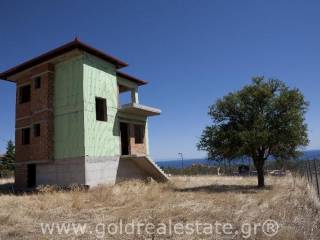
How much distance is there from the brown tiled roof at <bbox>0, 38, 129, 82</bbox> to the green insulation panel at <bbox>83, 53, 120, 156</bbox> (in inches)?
16.3

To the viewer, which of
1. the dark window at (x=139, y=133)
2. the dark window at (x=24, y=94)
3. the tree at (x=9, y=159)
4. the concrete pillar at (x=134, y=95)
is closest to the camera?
the dark window at (x=24, y=94)

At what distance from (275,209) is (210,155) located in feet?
36.3

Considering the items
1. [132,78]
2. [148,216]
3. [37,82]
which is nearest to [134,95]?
[132,78]

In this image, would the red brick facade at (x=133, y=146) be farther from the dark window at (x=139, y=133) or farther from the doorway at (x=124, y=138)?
the dark window at (x=139, y=133)

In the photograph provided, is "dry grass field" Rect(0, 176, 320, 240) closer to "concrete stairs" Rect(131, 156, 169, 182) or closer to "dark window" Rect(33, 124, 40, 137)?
"dark window" Rect(33, 124, 40, 137)

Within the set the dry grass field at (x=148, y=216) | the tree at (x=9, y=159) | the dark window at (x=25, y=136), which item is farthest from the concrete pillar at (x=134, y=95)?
the tree at (x=9, y=159)

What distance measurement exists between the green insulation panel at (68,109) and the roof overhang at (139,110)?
4.14m

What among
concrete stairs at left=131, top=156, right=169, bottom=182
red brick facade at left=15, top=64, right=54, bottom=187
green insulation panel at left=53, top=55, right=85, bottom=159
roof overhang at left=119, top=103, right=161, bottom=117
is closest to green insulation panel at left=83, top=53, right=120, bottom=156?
green insulation panel at left=53, top=55, right=85, bottom=159

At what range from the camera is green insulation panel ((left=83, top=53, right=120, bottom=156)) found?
2086 cm

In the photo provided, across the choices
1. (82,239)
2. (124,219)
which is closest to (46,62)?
(124,219)

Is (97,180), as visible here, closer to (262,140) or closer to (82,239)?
(262,140)

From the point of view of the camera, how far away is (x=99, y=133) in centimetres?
2167

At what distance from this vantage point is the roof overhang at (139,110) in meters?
24.0

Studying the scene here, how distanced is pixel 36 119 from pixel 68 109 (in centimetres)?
313
